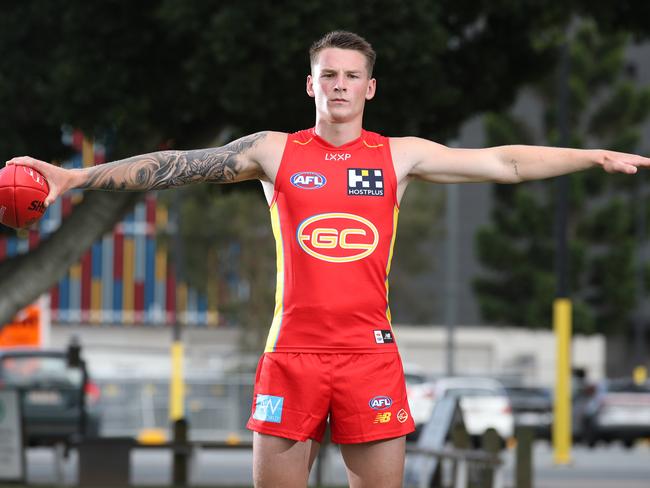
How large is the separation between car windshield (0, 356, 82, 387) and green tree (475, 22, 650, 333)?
31.1 m

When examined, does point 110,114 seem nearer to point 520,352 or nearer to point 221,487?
point 221,487

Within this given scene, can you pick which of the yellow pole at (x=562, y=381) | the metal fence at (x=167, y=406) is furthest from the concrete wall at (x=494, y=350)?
the yellow pole at (x=562, y=381)

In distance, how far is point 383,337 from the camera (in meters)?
5.93

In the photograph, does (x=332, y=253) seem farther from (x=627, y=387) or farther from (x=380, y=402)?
(x=627, y=387)

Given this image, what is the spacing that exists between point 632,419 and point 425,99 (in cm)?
1920

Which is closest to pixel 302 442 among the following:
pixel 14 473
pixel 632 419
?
pixel 14 473

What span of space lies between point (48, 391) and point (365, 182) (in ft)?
57.5

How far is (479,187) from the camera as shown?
68000mm

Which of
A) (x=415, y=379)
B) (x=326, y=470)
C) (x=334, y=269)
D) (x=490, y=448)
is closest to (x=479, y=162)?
(x=334, y=269)

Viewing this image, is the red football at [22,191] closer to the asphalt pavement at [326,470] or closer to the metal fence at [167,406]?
the asphalt pavement at [326,470]

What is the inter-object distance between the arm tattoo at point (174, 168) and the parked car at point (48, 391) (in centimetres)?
1683

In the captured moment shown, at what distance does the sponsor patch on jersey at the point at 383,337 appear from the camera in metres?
5.90

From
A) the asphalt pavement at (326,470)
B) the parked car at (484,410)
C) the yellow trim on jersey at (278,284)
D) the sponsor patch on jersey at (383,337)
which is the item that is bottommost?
the asphalt pavement at (326,470)

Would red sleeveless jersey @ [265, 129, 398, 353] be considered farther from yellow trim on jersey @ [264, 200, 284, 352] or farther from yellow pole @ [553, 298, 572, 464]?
yellow pole @ [553, 298, 572, 464]
